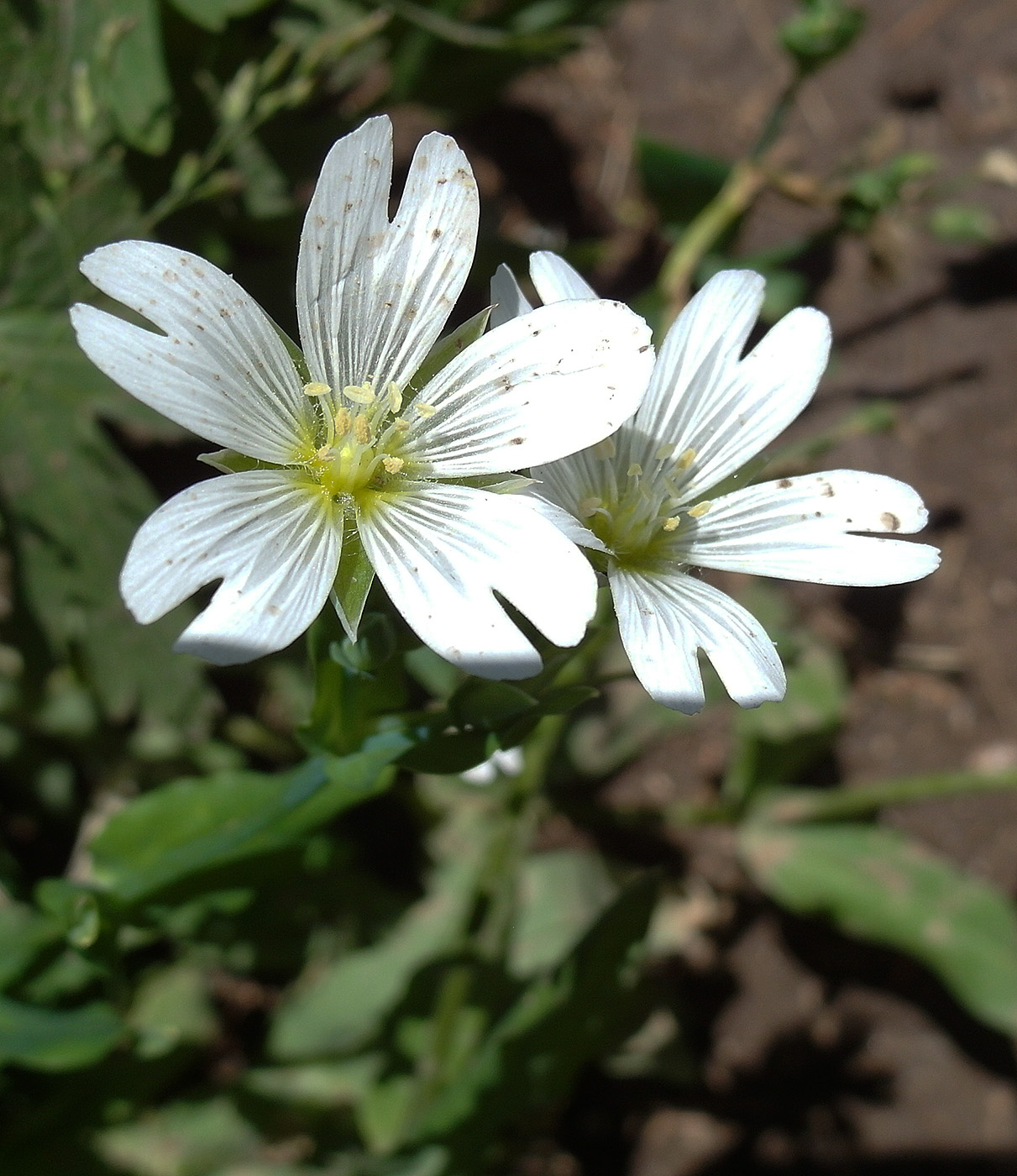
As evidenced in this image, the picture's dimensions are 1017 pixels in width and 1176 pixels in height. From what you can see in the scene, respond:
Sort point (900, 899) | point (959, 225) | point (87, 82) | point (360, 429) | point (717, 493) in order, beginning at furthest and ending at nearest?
point (900, 899) → point (959, 225) → point (87, 82) → point (717, 493) → point (360, 429)

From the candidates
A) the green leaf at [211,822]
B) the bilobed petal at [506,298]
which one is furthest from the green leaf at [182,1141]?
the bilobed petal at [506,298]

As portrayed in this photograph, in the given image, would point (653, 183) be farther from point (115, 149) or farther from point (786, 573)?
point (786, 573)

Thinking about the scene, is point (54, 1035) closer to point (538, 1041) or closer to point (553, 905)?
point (538, 1041)

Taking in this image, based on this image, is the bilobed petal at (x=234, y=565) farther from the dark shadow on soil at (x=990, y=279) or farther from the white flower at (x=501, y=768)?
the dark shadow on soil at (x=990, y=279)

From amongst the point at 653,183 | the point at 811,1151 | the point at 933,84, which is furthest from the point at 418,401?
the point at 933,84

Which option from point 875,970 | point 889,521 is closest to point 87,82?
point 889,521

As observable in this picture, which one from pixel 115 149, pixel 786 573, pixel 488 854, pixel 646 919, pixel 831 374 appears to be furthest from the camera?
pixel 831 374

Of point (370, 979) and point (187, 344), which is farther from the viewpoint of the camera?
point (370, 979)
